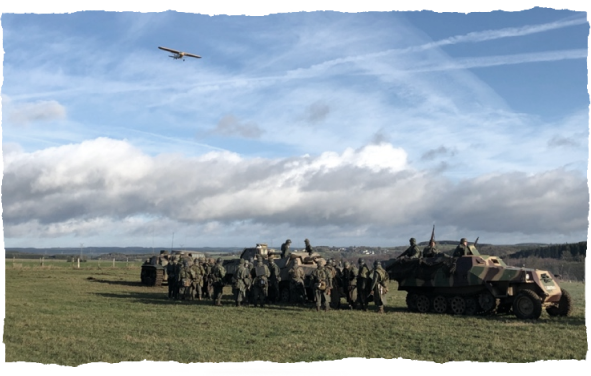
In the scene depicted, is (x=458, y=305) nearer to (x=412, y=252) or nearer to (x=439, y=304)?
(x=439, y=304)

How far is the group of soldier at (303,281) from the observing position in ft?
62.1

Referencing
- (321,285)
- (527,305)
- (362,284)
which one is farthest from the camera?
(362,284)

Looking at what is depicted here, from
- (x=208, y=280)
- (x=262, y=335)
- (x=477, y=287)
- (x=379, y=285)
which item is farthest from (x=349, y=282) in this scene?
(x=262, y=335)

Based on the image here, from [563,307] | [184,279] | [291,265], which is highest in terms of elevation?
[291,265]

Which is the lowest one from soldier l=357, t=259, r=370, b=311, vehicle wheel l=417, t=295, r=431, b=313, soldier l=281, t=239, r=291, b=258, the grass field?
the grass field

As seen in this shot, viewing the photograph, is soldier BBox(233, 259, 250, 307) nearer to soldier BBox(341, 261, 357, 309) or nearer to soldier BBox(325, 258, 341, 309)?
soldier BBox(325, 258, 341, 309)

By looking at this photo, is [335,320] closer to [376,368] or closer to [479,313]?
[479,313]

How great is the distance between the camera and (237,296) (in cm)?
2034

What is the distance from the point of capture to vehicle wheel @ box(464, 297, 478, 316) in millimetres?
17609

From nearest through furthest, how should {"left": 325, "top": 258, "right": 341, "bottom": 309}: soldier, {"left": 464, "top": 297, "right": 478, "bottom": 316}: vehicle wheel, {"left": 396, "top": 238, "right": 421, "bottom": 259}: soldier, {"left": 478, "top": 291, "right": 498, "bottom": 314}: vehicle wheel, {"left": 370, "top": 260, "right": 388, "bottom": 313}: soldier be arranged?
{"left": 478, "top": 291, "right": 498, "bottom": 314}: vehicle wheel → {"left": 464, "top": 297, "right": 478, "bottom": 316}: vehicle wheel → {"left": 370, "top": 260, "right": 388, "bottom": 313}: soldier → {"left": 396, "top": 238, "right": 421, "bottom": 259}: soldier → {"left": 325, "top": 258, "right": 341, "bottom": 309}: soldier

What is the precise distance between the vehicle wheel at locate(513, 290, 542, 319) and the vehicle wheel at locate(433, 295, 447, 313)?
2.18m

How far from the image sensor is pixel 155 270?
32250mm

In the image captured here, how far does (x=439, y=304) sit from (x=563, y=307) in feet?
11.3

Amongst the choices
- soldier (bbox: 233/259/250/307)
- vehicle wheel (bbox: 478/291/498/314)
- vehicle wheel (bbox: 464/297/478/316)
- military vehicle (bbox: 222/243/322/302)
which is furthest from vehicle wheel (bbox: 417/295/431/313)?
soldier (bbox: 233/259/250/307)
